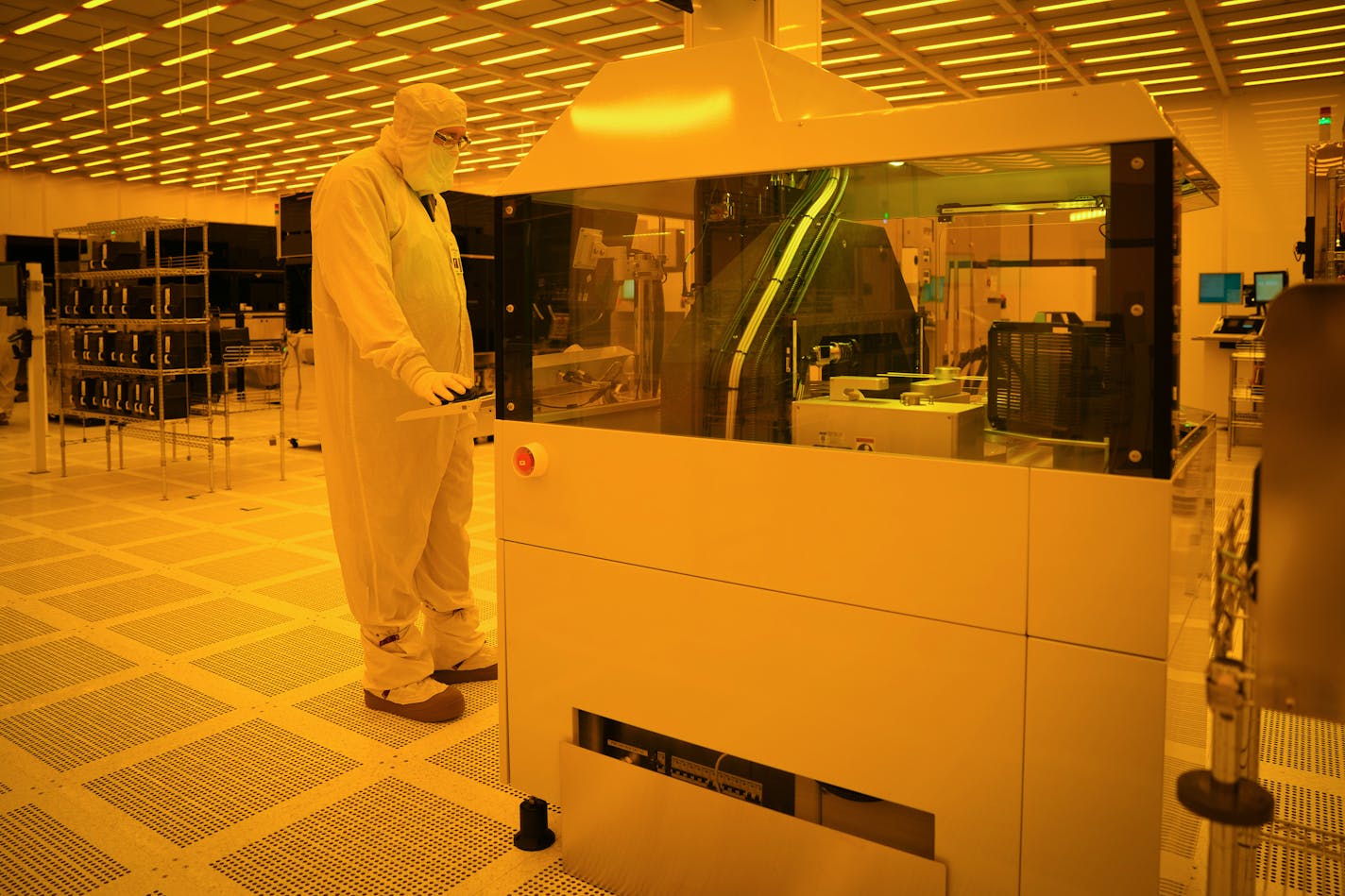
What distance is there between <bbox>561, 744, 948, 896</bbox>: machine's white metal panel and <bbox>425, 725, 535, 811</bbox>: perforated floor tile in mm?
423

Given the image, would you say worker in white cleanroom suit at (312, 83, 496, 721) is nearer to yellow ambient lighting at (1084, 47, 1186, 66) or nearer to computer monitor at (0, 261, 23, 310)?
computer monitor at (0, 261, 23, 310)

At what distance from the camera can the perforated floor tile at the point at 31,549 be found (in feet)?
14.5

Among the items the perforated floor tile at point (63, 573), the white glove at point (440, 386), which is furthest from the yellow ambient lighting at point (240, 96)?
the white glove at point (440, 386)

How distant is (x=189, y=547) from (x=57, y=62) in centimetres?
784

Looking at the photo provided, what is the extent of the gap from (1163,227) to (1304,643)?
56 centimetres

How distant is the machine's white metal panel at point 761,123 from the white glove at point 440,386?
417mm

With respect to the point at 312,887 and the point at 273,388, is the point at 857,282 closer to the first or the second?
the point at 312,887

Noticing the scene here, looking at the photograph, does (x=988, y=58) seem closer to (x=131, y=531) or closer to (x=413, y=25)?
(x=413, y=25)

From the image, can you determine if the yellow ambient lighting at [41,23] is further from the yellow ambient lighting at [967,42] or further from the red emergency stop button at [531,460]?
the red emergency stop button at [531,460]

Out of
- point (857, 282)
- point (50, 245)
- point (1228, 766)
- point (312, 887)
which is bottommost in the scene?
point (312, 887)

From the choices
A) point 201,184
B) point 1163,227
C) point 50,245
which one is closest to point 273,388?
point 50,245

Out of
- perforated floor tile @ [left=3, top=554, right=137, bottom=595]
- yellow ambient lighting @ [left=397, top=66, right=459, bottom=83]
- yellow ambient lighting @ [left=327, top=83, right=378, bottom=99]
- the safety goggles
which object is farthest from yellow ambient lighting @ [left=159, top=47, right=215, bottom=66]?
the safety goggles

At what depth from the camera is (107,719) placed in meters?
2.74

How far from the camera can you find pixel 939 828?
1.57m
